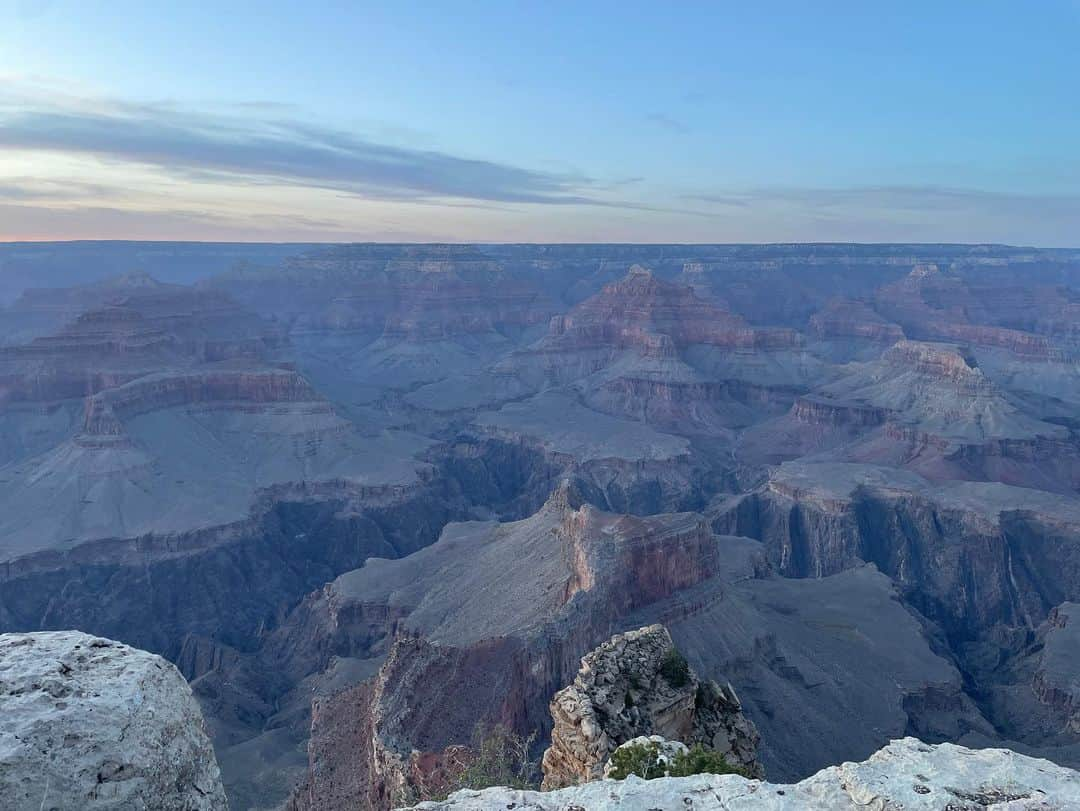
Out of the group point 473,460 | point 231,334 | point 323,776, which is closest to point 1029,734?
point 323,776

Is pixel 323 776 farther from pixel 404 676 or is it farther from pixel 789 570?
pixel 789 570

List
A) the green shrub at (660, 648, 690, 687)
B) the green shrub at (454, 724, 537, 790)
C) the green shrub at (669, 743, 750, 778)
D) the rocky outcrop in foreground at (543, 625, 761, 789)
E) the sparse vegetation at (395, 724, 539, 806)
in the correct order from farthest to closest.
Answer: the green shrub at (660, 648, 690, 687), the sparse vegetation at (395, 724, 539, 806), the green shrub at (454, 724, 537, 790), the rocky outcrop in foreground at (543, 625, 761, 789), the green shrub at (669, 743, 750, 778)

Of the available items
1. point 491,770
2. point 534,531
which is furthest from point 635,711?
point 534,531

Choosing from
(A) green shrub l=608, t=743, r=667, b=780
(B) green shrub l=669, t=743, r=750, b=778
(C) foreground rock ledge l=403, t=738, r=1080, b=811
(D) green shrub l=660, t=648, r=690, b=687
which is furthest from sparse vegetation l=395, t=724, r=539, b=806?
(C) foreground rock ledge l=403, t=738, r=1080, b=811

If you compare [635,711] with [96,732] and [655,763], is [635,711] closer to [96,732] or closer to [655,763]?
[655,763]

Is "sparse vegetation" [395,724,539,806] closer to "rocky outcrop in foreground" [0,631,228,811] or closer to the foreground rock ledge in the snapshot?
the foreground rock ledge

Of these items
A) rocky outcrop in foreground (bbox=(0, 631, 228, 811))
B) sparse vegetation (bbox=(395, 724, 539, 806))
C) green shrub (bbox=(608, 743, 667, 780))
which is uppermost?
rocky outcrop in foreground (bbox=(0, 631, 228, 811))

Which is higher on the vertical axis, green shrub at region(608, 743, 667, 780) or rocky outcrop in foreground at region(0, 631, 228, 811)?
rocky outcrop in foreground at region(0, 631, 228, 811)
